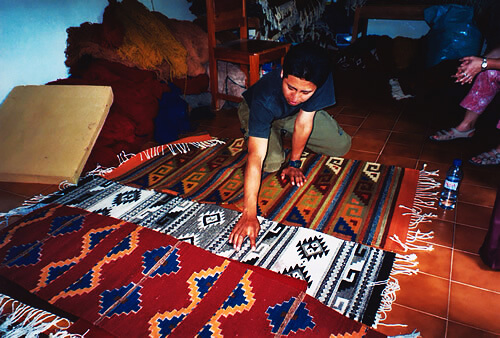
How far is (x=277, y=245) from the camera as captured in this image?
157 centimetres

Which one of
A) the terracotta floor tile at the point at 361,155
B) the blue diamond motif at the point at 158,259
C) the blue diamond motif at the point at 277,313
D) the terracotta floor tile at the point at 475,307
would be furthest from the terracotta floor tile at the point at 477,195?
the blue diamond motif at the point at 158,259

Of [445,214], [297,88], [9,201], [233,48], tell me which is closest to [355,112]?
[233,48]

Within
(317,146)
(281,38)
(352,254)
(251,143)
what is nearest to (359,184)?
(317,146)

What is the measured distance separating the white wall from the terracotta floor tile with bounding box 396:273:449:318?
2.67 m

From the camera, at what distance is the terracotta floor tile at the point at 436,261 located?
1.42m

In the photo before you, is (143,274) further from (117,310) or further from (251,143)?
(251,143)

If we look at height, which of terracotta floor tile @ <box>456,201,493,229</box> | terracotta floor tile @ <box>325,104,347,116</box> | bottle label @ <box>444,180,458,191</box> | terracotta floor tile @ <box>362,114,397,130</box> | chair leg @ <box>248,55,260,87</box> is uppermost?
chair leg @ <box>248,55,260,87</box>

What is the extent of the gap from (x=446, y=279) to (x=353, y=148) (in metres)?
1.27

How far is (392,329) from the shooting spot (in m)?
1.19

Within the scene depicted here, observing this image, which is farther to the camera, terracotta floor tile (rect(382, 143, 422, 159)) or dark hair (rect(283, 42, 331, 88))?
terracotta floor tile (rect(382, 143, 422, 159))

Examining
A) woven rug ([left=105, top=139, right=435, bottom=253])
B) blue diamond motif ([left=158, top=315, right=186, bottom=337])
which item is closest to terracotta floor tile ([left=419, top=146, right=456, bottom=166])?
woven rug ([left=105, top=139, right=435, bottom=253])

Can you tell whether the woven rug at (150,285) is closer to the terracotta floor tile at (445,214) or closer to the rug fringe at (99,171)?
the rug fringe at (99,171)

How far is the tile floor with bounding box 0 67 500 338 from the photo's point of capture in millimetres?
1231

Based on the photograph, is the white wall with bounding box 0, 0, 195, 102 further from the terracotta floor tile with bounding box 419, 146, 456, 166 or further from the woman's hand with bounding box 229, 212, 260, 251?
the terracotta floor tile with bounding box 419, 146, 456, 166
